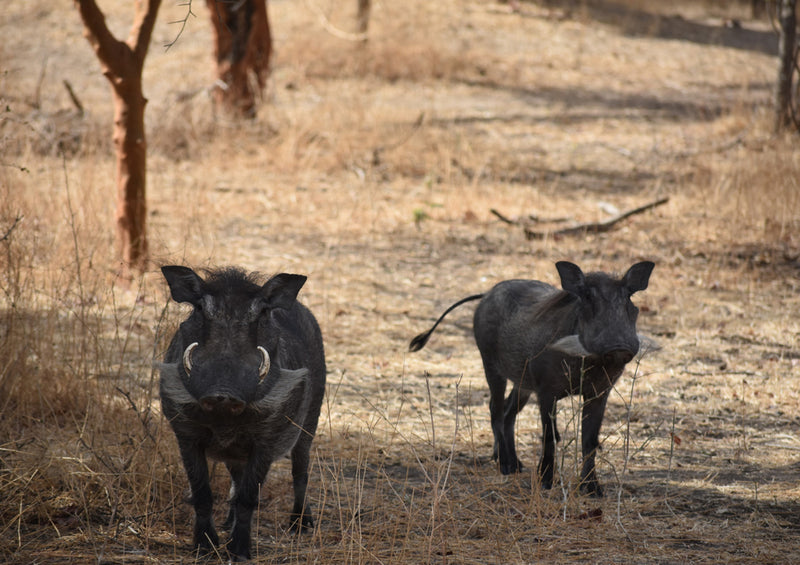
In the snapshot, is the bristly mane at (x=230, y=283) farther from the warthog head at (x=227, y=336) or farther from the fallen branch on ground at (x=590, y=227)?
the fallen branch on ground at (x=590, y=227)

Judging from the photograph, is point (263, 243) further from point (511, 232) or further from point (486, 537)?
point (486, 537)

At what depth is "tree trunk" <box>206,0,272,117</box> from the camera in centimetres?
1176

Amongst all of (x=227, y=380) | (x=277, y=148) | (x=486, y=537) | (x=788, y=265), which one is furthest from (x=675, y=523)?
(x=277, y=148)

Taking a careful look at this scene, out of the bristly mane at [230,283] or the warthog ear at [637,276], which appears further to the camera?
the warthog ear at [637,276]

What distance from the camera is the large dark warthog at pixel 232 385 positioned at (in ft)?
9.89

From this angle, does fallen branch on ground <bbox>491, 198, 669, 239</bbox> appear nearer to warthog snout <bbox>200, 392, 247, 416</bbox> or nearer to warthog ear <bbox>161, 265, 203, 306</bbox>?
warthog ear <bbox>161, 265, 203, 306</bbox>

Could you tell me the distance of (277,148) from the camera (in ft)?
35.3

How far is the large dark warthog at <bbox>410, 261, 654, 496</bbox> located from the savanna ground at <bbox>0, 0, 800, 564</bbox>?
7.9 inches

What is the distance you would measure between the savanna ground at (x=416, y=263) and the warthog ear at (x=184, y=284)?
1.95 ft

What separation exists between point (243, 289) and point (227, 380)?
1.35 feet

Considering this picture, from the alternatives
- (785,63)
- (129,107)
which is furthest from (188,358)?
(785,63)

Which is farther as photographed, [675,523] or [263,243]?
[263,243]

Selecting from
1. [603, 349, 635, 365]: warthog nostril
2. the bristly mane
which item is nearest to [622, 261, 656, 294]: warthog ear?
[603, 349, 635, 365]: warthog nostril

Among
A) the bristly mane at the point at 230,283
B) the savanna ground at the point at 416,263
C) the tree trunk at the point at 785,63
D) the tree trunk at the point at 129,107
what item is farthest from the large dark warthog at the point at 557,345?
the tree trunk at the point at 785,63
